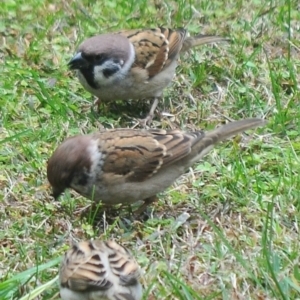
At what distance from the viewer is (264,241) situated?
4.42 metres

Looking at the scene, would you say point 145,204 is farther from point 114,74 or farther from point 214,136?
point 114,74

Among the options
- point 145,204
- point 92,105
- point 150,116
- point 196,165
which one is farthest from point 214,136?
point 92,105

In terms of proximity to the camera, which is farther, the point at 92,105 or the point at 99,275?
the point at 92,105

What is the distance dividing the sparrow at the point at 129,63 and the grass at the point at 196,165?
177 mm

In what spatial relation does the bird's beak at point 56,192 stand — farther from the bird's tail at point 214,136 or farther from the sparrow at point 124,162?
the bird's tail at point 214,136

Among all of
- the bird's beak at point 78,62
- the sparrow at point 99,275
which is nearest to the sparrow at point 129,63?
the bird's beak at point 78,62

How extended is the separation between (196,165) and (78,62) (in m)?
1.13

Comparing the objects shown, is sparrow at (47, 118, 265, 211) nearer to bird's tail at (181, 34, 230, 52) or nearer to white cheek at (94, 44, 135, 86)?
white cheek at (94, 44, 135, 86)

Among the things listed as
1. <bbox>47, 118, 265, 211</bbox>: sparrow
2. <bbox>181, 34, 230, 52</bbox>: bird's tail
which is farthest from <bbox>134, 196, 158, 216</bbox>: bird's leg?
<bbox>181, 34, 230, 52</bbox>: bird's tail

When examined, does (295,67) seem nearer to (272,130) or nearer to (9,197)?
(272,130)

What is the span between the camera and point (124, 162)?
5.08m

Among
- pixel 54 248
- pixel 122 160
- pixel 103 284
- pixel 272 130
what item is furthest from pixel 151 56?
pixel 103 284

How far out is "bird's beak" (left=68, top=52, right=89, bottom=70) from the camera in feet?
20.0

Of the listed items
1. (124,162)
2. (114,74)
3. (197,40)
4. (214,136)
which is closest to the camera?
(124,162)
